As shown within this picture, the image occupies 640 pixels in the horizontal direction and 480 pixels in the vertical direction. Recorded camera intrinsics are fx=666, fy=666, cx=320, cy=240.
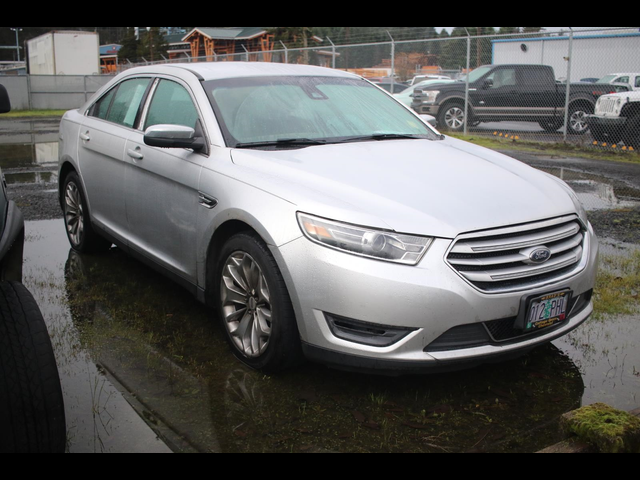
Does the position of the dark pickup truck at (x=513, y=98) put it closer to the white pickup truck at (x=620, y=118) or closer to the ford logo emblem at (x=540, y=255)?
the white pickup truck at (x=620, y=118)

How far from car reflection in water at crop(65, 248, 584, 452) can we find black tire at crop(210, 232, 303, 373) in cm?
12

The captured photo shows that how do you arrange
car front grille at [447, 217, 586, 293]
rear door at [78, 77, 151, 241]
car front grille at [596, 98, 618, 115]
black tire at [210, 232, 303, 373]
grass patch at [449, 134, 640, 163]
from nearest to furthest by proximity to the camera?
1. car front grille at [447, 217, 586, 293]
2. black tire at [210, 232, 303, 373]
3. rear door at [78, 77, 151, 241]
4. grass patch at [449, 134, 640, 163]
5. car front grille at [596, 98, 618, 115]

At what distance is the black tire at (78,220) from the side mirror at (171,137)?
1.88 metres

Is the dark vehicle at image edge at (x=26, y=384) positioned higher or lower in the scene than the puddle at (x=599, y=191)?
higher

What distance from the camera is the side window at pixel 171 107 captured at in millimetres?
4449

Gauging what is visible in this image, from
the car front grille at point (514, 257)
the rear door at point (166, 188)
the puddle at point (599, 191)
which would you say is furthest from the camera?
the puddle at point (599, 191)

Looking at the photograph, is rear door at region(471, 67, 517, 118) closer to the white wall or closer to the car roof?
the car roof

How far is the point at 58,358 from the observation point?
3.88 m

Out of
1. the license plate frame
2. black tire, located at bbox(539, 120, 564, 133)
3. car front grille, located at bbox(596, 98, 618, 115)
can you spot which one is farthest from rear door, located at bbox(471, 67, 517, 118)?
the license plate frame

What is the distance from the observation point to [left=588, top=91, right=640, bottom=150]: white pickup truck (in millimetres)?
13391

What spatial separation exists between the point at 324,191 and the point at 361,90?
1.84m

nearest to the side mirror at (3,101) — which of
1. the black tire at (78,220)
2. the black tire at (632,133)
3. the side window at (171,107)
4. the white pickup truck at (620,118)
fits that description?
the side window at (171,107)
